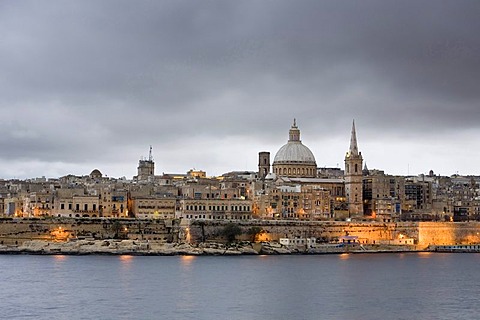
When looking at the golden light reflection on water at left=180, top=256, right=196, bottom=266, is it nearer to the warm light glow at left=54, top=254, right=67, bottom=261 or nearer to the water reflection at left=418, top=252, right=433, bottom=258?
the warm light glow at left=54, top=254, right=67, bottom=261

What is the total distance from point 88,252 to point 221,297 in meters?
20.1

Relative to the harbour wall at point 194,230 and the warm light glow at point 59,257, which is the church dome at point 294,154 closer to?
the harbour wall at point 194,230

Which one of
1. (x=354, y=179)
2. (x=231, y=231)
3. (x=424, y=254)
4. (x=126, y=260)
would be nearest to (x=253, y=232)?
(x=231, y=231)

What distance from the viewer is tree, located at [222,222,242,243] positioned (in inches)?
2141

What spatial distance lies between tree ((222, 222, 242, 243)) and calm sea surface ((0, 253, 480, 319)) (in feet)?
16.4

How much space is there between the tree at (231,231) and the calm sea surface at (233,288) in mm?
5011

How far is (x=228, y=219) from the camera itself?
57.6 meters

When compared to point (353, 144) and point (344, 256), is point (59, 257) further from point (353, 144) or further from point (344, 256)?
point (353, 144)

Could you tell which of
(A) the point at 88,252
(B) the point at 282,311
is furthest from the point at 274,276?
(A) the point at 88,252

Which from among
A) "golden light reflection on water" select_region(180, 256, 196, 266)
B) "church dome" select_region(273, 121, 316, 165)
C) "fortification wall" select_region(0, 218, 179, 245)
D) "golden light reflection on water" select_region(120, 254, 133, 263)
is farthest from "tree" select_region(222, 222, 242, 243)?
"church dome" select_region(273, 121, 316, 165)

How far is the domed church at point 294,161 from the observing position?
230 ft

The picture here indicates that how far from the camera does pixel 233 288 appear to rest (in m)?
35.1

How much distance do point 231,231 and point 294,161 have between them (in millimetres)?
17331

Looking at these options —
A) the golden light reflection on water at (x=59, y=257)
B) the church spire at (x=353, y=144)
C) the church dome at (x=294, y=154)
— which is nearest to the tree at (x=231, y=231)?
the golden light reflection on water at (x=59, y=257)
